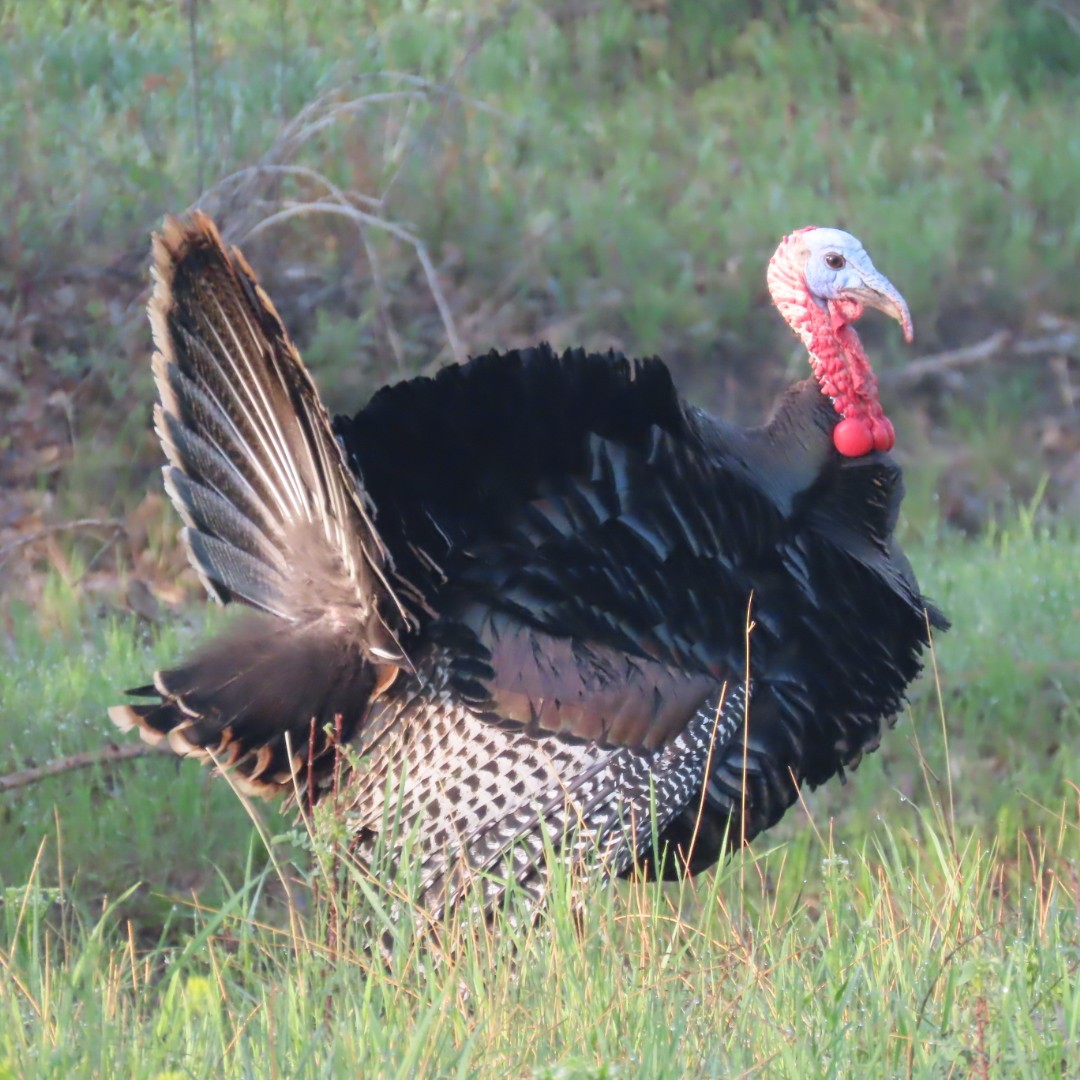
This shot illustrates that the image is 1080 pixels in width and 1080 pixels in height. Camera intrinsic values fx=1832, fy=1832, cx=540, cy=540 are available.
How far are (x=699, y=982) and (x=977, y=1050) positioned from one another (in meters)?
0.52

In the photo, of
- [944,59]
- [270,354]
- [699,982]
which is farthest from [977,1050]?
[944,59]

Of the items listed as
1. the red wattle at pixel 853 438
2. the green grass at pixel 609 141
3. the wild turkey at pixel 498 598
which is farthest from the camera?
the green grass at pixel 609 141

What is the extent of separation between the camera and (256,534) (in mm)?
4113

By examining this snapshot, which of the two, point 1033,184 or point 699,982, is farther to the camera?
point 1033,184

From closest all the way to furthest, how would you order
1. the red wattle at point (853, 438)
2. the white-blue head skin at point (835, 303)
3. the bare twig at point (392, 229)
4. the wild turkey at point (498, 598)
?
1. the wild turkey at point (498, 598)
2. the red wattle at point (853, 438)
3. the white-blue head skin at point (835, 303)
4. the bare twig at point (392, 229)

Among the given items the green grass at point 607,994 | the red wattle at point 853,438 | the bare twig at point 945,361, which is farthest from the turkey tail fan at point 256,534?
the bare twig at point 945,361

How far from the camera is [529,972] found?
9.99 ft

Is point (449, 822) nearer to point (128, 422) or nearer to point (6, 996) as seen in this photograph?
point (6, 996)

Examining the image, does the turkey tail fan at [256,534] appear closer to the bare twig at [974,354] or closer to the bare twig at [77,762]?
the bare twig at [77,762]

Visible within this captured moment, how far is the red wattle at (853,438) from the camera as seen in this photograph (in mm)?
4258

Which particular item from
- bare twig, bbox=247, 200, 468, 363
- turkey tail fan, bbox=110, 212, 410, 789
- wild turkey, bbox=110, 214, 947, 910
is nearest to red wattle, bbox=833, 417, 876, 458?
wild turkey, bbox=110, 214, 947, 910

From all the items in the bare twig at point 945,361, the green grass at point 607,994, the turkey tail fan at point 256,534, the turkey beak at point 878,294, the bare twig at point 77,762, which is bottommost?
the bare twig at point 77,762

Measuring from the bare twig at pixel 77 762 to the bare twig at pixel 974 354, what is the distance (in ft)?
15.5

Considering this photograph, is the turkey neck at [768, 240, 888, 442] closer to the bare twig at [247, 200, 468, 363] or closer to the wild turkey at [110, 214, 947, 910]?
A: the wild turkey at [110, 214, 947, 910]
